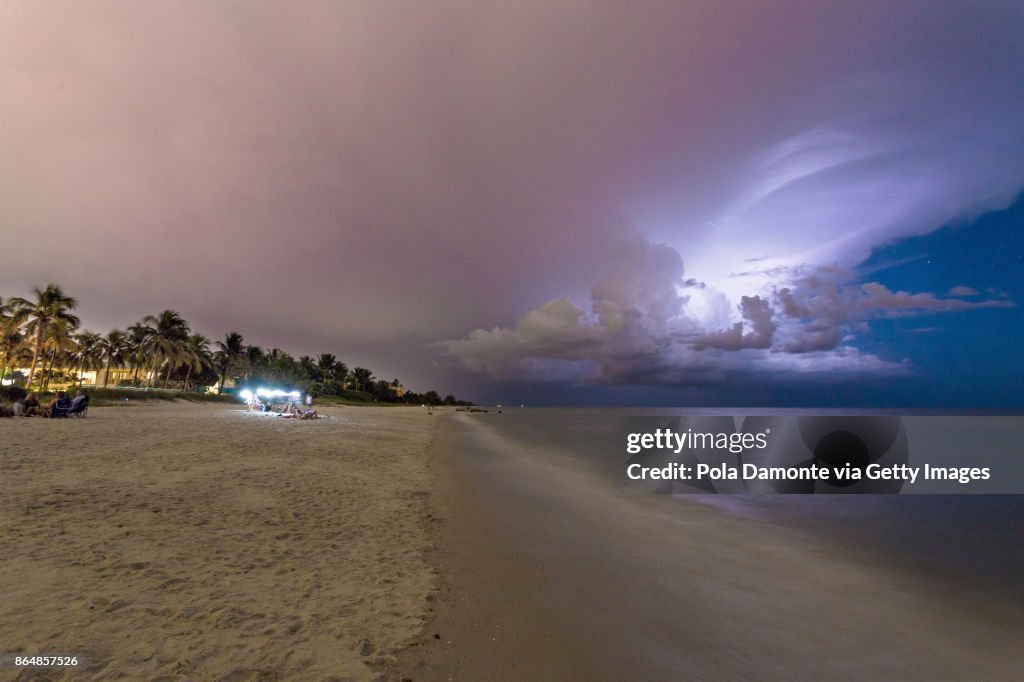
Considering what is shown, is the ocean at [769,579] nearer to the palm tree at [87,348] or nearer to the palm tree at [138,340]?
the palm tree at [138,340]

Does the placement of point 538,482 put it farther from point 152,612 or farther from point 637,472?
point 152,612

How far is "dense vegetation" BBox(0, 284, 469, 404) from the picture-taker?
52406 mm

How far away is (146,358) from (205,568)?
97639 millimetres

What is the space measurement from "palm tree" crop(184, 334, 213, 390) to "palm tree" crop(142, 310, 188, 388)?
257 cm

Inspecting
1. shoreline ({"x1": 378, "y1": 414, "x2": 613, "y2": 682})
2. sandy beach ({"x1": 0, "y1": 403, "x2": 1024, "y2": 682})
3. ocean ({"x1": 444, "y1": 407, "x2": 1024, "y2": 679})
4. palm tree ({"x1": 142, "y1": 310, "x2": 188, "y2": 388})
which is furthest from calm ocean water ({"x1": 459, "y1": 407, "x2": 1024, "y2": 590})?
palm tree ({"x1": 142, "y1": 310, "x2": 188, "y2": 388})

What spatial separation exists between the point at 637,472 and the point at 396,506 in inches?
634

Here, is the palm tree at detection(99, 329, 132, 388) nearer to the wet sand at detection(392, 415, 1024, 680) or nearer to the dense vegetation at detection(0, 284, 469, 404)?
the dense vegetation at detection(0, 284, 469, 404)

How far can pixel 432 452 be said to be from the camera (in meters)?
26.6

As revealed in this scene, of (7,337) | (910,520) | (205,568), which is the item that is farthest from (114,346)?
(910,520)

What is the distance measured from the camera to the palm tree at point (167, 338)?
7881 cm

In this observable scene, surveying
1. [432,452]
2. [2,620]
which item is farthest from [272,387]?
[2,620]

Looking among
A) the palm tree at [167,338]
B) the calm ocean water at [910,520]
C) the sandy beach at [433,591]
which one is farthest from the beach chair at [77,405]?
the palm tree at [167,338]

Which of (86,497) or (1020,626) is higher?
(86,497)

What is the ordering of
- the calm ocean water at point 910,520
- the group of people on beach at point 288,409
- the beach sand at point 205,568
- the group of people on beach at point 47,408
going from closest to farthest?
the beach sand at point 205,568, the calm ocean water at point 910,520, the group of people on beach at point 47,408, the group of people on beach at point 288,409
